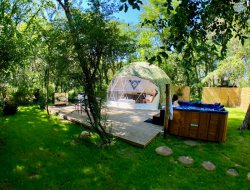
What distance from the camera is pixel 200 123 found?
23.5 ft

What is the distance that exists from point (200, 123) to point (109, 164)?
3.42 meters

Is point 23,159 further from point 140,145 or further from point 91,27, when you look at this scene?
point 91,27

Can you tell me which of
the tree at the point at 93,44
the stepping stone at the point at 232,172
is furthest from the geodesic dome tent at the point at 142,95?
the stepping stone at the point at 232,172

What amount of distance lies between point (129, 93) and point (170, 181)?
12.7 meters

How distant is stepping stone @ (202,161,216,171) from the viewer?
17.8ft

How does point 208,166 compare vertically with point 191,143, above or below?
below

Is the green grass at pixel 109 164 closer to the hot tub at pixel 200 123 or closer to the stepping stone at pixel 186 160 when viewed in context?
the stepping stone at pixel 186 160

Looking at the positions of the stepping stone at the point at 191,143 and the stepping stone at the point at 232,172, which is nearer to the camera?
the stepping stone at the point at 232,172

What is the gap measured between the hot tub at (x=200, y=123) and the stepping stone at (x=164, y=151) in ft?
4.45

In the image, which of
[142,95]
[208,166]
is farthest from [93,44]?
[142,95]

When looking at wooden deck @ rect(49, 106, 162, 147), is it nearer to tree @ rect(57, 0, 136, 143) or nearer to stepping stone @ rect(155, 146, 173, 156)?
stepping stone @ rect(155, 146, 173, 156)

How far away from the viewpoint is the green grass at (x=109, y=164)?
15.0ft

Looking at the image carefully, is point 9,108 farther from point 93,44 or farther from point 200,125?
point 200,125

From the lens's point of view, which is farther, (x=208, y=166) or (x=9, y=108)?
(x=9, y=108)
